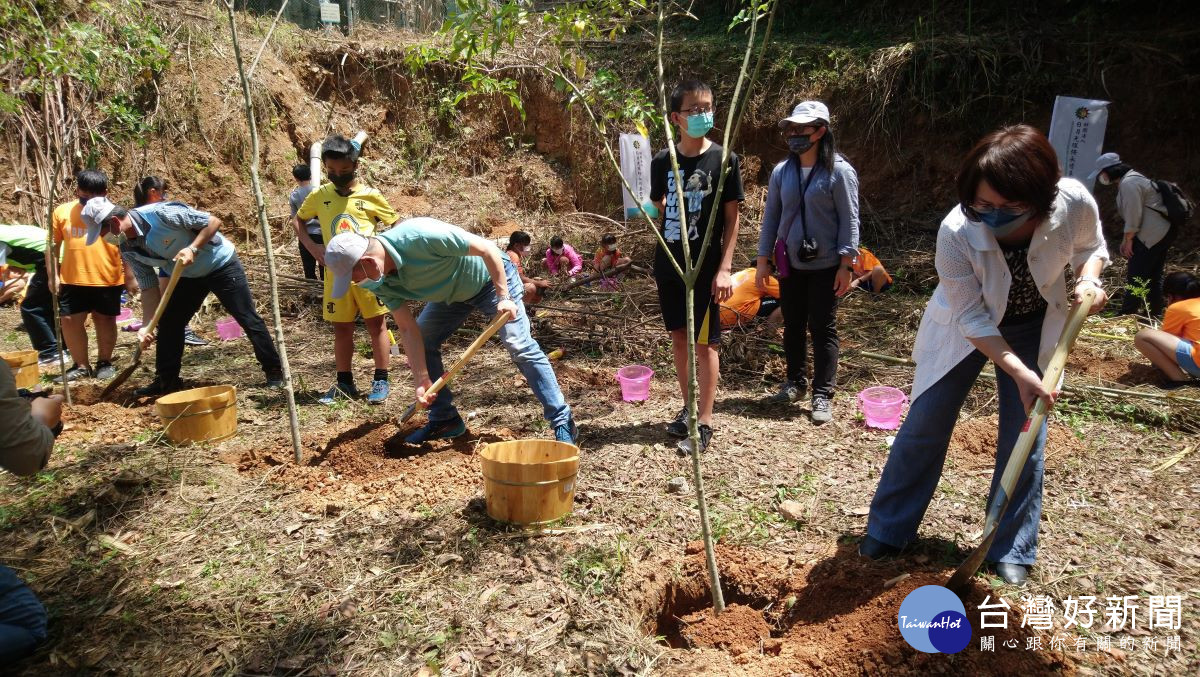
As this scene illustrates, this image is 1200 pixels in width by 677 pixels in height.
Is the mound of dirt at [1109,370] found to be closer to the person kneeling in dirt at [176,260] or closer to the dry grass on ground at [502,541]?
the dry grass on ground at [502,541]

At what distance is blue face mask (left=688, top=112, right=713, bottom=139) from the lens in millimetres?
3551

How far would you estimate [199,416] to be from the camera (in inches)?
165

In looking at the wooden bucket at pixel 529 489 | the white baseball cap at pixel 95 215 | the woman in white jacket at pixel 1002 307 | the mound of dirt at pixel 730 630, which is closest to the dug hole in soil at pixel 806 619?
the mound of dirt at pixel 730 630

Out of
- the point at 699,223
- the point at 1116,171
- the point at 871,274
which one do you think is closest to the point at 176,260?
the point at 699,223

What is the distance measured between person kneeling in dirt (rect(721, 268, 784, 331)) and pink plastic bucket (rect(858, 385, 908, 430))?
1435 millimetres

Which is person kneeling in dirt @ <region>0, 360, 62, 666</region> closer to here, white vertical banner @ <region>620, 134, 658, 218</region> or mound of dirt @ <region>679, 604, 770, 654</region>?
mound of dirt @ <region>679, 604, 770, 654</region>

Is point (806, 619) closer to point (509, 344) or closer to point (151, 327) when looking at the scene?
point (509, 344)

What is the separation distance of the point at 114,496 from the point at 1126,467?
5313 mm

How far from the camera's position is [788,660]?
230 cm

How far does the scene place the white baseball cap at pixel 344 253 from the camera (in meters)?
3.30

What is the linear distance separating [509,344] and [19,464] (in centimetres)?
201

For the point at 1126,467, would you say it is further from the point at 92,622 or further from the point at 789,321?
the point at 92,622

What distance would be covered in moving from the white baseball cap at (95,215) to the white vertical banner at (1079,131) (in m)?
8.69

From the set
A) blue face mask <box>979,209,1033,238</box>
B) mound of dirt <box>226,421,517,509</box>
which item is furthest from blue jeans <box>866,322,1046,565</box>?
mound of dirt <box>226,421,517,509</box>
